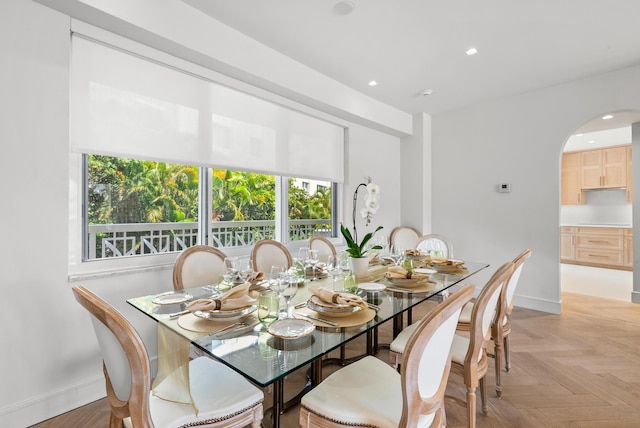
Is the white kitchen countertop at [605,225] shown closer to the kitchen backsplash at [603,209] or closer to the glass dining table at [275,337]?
the kitchen backsplash at [603,209]

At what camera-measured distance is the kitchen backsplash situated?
6.25 meters

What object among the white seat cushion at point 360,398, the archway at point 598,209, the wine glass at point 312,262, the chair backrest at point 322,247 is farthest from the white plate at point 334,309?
the archway at point 598,209

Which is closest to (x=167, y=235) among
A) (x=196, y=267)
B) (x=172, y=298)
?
(x=196, y=267)

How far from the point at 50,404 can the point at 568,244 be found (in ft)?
27.7

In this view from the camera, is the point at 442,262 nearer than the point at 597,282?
Yes

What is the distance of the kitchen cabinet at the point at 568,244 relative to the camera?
6.61 meters

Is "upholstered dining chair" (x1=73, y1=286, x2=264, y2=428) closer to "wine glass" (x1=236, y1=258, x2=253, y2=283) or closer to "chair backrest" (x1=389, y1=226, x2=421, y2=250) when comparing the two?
"wine glass" (x1=236, y1=258, x2=253, y2=283)

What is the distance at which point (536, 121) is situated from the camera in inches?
157

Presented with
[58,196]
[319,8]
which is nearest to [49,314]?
[58,196]

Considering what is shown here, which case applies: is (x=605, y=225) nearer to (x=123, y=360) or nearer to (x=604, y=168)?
(x=604, y=168)

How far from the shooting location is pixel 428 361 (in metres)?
1.11

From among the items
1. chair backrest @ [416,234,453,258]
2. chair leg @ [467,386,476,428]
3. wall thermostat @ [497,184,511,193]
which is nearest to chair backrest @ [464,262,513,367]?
chair leg @ [467,386,476,428]

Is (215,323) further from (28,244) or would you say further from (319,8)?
(319,8)

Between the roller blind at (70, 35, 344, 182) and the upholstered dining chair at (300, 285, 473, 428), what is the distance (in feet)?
6.96
